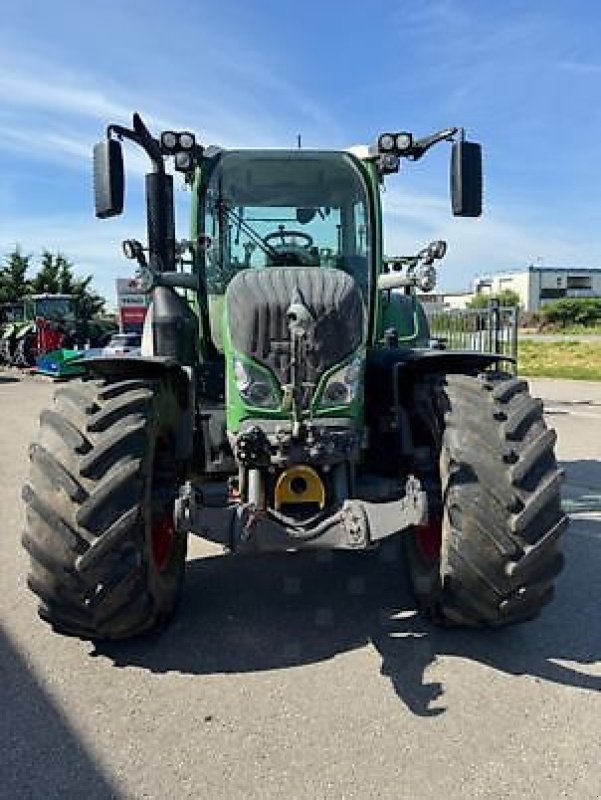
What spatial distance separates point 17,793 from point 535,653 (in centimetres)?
231

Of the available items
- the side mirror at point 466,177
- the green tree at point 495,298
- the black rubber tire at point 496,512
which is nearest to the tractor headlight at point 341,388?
the black rubber tire at point 496,512

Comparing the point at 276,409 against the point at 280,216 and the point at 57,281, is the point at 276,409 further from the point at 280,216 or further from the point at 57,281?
the point at 57,281

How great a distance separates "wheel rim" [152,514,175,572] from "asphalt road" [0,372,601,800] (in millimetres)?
333

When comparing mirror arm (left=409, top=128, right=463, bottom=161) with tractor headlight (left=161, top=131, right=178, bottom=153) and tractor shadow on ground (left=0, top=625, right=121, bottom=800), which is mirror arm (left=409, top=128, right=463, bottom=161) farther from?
tractor shadow on ground (left=0, top=625, right=121, bottom=800)

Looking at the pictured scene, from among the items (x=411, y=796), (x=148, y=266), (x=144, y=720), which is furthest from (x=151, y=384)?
(x=411, y=796)

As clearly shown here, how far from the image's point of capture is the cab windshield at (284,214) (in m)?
4.93

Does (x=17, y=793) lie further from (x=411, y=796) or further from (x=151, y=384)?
(x=151, y=384)

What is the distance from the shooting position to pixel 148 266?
489 cm

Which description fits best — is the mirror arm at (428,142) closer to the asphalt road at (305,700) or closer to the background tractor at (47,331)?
the asphalt road at (305,700)

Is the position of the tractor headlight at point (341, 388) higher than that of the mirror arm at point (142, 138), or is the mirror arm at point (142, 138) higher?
the mirror arm at point (142, 138)

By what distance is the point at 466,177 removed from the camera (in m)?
4.82

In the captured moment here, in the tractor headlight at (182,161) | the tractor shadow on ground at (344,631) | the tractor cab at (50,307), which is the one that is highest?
the tractor headlight at (182,161)

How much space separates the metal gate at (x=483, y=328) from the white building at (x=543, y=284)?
87.4 metres

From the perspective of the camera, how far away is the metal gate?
15.0 m
